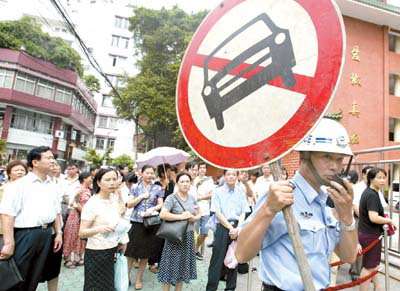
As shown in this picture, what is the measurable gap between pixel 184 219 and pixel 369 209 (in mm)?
2310

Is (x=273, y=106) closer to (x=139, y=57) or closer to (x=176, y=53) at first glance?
(x=176, y=53)

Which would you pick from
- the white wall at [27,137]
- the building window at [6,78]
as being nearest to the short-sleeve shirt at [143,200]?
the building window at [6,78]

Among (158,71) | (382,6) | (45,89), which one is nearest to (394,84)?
(382,6)

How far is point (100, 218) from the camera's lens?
9.88 ft

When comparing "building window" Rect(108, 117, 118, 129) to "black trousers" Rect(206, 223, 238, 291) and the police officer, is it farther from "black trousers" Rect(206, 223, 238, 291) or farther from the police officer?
the police officer

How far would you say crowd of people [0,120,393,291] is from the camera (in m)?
1.28

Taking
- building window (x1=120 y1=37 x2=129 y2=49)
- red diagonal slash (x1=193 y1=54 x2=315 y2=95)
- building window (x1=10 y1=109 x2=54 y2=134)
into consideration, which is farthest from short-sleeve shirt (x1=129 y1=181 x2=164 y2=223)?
building window (x1=120 y1=37 x2=129 y2=49)

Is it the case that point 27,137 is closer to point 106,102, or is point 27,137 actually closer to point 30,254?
point 106,102

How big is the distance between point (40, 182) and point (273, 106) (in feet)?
9.47

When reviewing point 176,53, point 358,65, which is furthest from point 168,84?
point 358,65

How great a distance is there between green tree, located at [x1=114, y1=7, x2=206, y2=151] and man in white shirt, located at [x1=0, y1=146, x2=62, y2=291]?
1469 cm

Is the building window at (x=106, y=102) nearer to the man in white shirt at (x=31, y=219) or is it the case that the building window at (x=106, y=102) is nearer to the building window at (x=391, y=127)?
the building window at (x=391, y=127)

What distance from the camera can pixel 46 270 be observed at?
122 inches

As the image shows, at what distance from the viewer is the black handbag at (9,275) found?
100 inches
